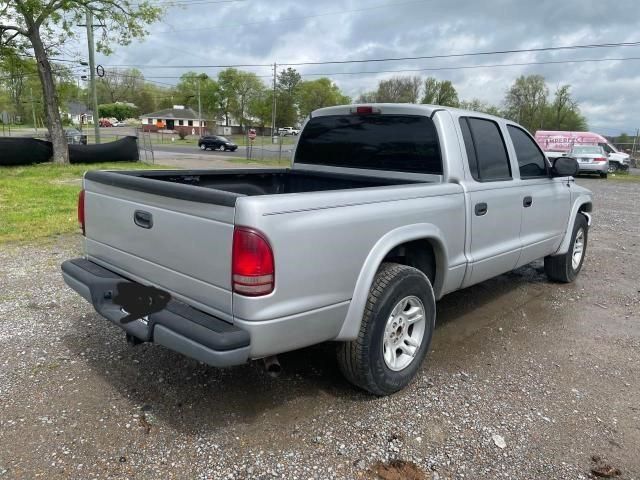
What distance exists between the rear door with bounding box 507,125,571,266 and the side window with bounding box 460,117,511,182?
0.23 metres

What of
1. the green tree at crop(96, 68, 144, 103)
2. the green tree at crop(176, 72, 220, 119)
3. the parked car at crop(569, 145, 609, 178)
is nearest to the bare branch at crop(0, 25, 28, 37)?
the parked car at crop(569, 145, 609, 178)

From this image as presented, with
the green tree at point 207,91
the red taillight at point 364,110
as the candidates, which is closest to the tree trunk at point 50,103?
the red taillight at point 364,110

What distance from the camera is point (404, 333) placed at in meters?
3.33

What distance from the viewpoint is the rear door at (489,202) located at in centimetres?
383

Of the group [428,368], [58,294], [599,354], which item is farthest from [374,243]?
[58,294]

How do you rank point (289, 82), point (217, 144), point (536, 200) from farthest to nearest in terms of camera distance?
point (289, 82) < point (217, 144) < point (536, 200)

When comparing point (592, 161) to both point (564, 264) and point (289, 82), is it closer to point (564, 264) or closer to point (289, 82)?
point (564, 264)

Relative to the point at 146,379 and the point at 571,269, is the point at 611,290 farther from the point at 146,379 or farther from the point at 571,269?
the point at 146,379

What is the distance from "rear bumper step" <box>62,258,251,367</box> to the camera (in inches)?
93.8

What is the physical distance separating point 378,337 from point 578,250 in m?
4.13

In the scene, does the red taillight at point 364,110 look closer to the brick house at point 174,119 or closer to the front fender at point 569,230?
the front fender at point 569,230

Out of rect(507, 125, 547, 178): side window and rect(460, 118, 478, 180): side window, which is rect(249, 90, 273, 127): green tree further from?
rect(460, 118, 478, 180): side window

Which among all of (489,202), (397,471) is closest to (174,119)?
(489,202)

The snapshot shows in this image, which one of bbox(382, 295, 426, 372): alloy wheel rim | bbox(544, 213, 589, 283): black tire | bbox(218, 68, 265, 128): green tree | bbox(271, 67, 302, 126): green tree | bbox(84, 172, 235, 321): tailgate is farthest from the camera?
bbox(218, 68, 265, 128): green tree
